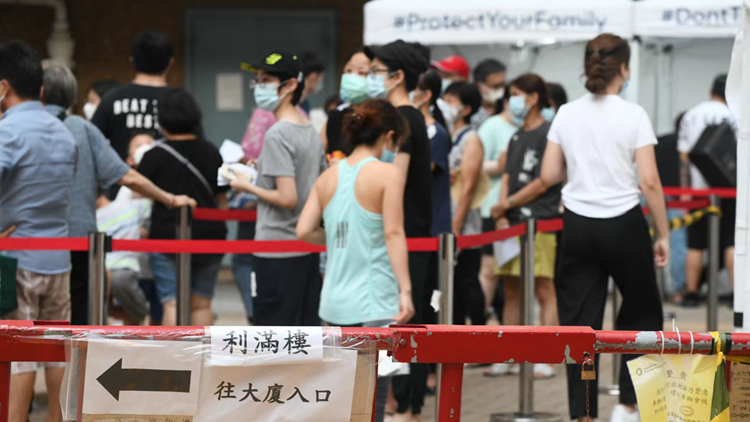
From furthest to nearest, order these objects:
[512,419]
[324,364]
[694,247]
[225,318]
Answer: [694,247], [225,318], [512,419], [324,364]

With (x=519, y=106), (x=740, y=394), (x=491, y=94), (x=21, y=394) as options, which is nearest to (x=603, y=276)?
(x=740, y=394)

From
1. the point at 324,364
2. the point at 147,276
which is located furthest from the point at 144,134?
the point at 324,364

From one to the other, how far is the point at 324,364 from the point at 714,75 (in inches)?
394

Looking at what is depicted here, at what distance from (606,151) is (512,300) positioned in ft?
8.69

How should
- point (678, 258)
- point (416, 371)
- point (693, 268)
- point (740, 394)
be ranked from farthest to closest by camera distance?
point (678, 258)
point (693, 268)
point (416, 371)
point (740, 394)

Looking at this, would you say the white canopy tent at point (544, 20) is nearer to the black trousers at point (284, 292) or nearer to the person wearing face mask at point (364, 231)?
the black trousers at point (284, 292)

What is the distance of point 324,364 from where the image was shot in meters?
2.90

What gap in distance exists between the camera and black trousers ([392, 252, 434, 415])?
18.3 ft

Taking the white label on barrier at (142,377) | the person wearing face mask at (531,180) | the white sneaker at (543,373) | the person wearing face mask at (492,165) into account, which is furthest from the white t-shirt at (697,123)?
the white label on barrier at (142,377)

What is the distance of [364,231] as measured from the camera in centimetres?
486

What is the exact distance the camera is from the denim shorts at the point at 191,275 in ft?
22.3

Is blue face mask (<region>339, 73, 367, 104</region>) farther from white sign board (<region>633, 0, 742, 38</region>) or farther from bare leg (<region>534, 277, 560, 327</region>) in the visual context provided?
white sign board (<region>633, 0, 742, 38</region>)

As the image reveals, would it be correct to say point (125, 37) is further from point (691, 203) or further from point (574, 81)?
point (691, 203)

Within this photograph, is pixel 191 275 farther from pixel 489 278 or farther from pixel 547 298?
pixel 489 278
